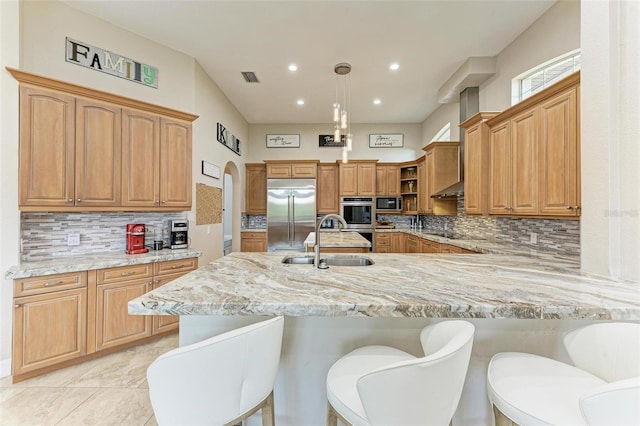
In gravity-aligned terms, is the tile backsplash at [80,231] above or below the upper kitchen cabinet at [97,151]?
below

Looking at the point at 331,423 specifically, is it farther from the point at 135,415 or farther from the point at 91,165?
the point at 91,165

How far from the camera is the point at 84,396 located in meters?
2.00

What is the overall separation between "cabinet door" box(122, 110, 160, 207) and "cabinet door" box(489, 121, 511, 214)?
381 centimetres

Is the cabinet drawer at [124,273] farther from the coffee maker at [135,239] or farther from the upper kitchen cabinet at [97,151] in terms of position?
the upper kitchen cabinet at [97,151]

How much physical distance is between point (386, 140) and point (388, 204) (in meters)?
1.56

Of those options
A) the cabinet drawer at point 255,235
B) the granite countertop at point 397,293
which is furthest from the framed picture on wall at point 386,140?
the granite countertop at point 397,293

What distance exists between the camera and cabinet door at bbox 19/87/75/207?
2.27 m

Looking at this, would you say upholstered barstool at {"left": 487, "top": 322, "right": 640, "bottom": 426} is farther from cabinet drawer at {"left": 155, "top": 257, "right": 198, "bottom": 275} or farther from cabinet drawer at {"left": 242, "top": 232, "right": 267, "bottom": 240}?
cabinet drawer at {"left": 242, "top": 232, "right": 267, "bottom": 240}

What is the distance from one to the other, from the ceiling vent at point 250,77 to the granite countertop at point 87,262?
2.81 meters

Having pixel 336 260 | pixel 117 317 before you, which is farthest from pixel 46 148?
pixel 336 260

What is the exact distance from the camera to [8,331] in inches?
86.2

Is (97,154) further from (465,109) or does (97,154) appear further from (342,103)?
(465,109)

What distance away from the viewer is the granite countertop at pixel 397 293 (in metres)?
1.06

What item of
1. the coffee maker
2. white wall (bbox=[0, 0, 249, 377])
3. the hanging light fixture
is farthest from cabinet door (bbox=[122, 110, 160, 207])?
the hanging light fixture
